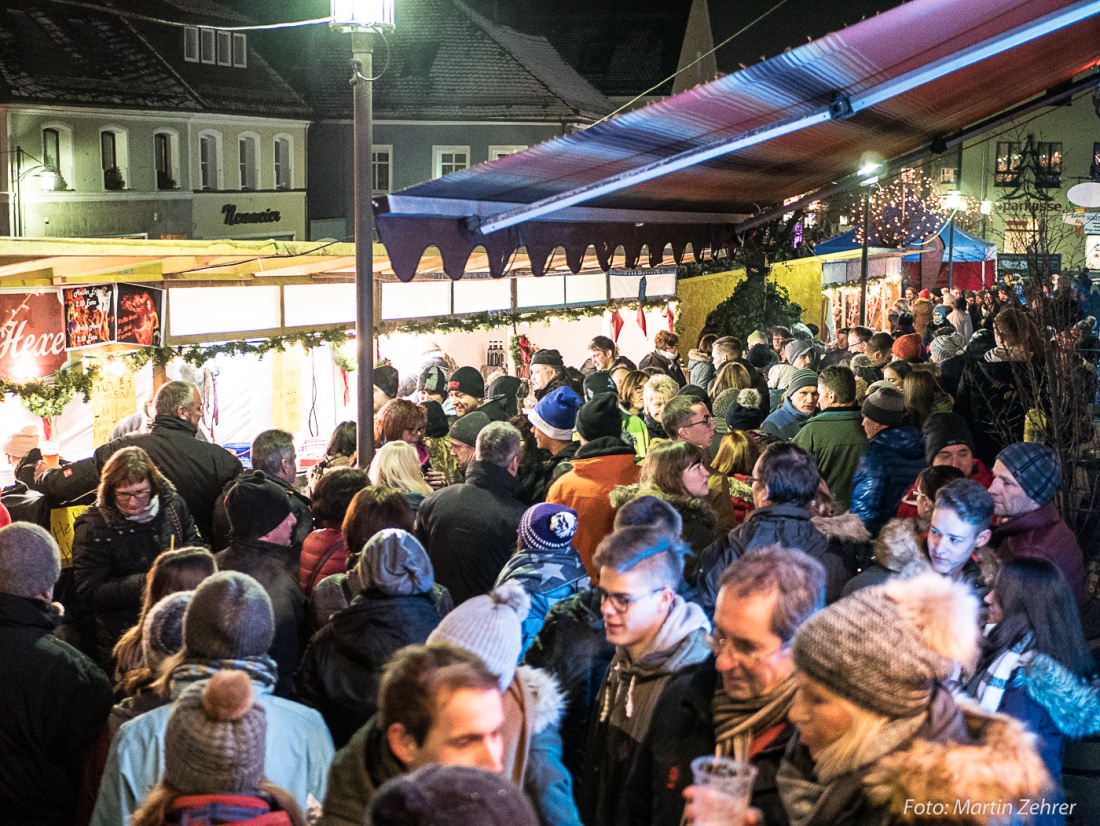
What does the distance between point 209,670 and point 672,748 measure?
1.42 metres

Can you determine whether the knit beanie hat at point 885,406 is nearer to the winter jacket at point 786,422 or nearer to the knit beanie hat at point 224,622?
the winter jacket at point 786,422

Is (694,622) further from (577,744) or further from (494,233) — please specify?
(494,233)

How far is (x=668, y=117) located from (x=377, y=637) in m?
2.98

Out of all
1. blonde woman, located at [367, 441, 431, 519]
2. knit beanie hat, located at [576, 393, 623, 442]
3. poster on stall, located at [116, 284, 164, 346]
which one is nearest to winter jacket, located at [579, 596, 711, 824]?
blonde woman, located at [367, 441, 431, 519]

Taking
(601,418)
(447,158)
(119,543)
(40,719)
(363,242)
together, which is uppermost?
(447,158)

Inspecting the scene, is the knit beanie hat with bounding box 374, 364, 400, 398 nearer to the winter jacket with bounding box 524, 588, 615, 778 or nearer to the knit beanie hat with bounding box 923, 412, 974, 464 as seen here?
the knit beanie hat with bounding box 923, 412, 974, 464

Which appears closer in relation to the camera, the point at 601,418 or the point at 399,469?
the point at 399,469

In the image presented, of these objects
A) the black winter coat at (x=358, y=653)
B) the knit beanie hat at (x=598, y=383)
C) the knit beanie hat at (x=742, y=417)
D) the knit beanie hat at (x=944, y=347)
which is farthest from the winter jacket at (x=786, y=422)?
the knit beanie hat at (x=944, y=347)

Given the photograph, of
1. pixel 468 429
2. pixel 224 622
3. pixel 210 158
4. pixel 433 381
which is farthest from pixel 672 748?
pixel 210 158

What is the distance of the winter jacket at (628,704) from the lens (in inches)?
137

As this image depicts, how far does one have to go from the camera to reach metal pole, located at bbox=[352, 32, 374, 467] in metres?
7.10

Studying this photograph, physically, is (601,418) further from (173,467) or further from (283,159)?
(283,159)

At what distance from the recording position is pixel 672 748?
331cm

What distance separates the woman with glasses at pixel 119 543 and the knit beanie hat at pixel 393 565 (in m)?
1.89
